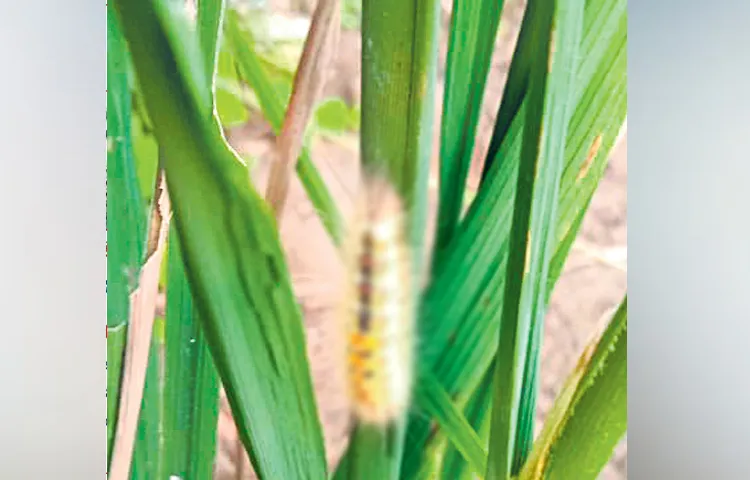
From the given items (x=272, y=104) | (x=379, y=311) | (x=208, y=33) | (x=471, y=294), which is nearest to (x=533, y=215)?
(x=471, y=294)

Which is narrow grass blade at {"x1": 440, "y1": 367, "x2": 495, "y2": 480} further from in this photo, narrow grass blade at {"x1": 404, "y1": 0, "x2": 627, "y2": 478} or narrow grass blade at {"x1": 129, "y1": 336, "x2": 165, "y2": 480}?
narrow grass blade at {"x1": 129, "y1": 336, "x2": 165, "y2": 480}

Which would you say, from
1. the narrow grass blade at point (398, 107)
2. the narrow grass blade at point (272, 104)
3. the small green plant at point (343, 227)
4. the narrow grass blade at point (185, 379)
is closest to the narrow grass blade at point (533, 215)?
the small green plant at point (343, 227)

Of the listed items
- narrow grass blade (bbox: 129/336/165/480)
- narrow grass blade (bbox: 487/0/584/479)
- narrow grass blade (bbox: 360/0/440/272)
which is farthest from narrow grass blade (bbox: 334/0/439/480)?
narrow grass blade (bbox: 129/336/165/480)

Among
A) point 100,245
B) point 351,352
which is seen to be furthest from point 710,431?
point 100,245

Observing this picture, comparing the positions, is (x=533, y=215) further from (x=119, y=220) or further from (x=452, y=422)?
(x=119, y=220)

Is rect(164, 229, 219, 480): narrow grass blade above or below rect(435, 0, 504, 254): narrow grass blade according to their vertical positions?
below

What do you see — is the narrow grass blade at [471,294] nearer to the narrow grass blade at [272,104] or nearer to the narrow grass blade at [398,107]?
the narrow grass blade at [398,107]
